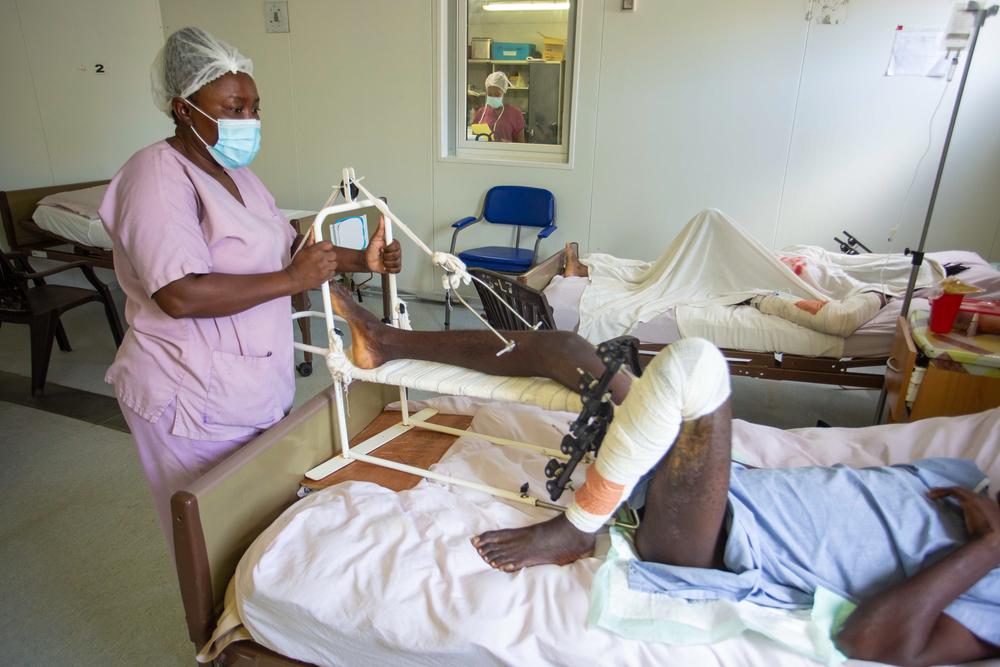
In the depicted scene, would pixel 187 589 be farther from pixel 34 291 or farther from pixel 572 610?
pixel 34 291

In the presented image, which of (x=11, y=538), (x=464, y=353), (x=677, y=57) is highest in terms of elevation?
(x=677, y=57)

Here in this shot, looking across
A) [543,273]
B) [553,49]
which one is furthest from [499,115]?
[543,273]

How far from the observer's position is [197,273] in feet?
3.64

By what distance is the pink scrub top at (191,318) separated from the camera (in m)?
1.10

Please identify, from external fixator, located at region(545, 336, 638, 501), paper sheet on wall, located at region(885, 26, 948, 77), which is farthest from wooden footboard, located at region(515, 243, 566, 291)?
paper sheet on wall, located at region(885, 26, 948, 77)

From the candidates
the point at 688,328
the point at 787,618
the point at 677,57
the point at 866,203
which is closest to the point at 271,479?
the point at 787,618

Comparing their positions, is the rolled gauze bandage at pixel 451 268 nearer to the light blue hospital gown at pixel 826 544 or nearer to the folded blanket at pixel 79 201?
the light blue hospital gown at pixel 826 544

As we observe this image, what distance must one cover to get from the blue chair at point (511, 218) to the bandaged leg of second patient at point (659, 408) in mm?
2709

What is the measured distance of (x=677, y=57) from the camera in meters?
3.49

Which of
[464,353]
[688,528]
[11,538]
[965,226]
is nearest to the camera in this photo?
[688,528]

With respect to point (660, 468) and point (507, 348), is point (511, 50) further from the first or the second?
point (660, 468)

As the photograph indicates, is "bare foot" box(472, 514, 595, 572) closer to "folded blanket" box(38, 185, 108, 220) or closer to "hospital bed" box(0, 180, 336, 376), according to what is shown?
"hospital bed" box(0, 180, 336, 376)

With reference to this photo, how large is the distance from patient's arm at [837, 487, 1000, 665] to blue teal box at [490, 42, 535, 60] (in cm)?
364

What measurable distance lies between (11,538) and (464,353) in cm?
Result: 172
